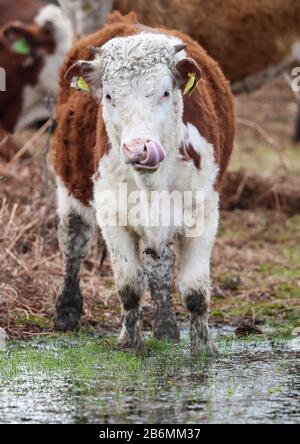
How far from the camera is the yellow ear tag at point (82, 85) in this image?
6.64 meters

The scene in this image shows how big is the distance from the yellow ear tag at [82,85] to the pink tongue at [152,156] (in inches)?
32.1

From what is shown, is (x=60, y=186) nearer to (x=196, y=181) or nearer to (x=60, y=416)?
(x=196, y=181)

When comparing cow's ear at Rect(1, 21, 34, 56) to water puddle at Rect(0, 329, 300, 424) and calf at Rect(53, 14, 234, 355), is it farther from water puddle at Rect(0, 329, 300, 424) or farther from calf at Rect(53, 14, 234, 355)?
water puddle at Rect(0, 329, 300, 424)

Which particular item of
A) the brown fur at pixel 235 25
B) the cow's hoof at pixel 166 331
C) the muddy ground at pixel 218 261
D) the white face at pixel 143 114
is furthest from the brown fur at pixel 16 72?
the white face at pixel 143 114

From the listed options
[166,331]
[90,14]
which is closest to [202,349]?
[166,331]

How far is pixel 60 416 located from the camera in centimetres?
536

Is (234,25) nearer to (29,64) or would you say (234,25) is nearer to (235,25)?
(235,25)

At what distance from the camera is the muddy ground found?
26.1 ft

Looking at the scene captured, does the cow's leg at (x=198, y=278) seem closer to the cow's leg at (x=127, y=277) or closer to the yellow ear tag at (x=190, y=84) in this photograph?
the cow's leg at (x=127, y=277)

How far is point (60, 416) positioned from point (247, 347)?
1974 mm

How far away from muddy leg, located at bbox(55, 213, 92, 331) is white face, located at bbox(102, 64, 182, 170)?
1371 mm

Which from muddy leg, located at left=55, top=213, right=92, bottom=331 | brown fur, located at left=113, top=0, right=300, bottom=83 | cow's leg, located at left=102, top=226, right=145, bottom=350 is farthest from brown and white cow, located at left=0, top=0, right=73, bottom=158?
cow's leg, located at left=102, top=226, right=145, bottom=350

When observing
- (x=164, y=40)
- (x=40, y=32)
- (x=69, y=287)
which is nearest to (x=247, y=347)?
(x=69, y=287)
